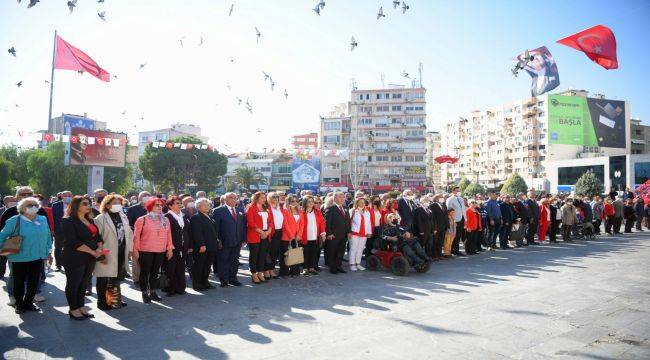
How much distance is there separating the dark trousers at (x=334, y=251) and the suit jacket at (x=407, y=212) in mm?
2203

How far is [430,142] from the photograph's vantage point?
427ft

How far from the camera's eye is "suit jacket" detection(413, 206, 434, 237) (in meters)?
10.9

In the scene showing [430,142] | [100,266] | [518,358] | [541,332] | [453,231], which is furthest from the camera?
[430,142]

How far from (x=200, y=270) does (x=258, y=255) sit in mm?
1292

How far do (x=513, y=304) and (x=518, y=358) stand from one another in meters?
2.42

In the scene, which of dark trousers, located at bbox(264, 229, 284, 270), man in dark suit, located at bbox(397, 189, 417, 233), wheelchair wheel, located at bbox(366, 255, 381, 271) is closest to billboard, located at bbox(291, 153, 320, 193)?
man in dark suit, located at bbox(397, 189, 417, 233)

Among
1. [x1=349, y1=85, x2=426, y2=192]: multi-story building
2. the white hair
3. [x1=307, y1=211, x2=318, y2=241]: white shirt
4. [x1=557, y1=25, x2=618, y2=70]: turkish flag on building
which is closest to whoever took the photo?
the white hair

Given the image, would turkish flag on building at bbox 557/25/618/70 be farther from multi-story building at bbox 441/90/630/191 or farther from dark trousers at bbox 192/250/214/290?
multi-story building at bbox 441/90/630/191

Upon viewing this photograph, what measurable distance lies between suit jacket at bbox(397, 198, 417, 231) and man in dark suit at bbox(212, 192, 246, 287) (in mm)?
4859

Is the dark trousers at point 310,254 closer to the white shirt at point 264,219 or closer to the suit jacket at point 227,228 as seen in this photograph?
the white shirt at point 264,219

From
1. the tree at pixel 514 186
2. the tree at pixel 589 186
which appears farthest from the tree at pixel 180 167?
the tree at pixel 589 186

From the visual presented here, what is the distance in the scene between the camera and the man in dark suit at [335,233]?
31.3ft

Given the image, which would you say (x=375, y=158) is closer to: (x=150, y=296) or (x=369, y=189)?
(x=369, y=189)

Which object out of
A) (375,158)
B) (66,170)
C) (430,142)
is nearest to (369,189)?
(375,158)
